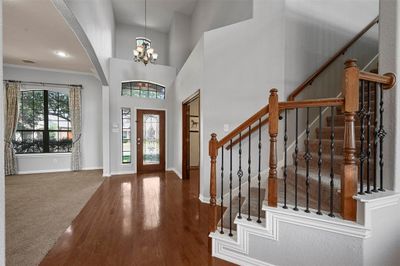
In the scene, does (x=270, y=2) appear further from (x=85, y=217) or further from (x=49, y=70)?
(x=49, y=70)

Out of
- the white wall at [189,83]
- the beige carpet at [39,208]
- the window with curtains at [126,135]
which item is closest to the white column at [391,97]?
the white wall at [189,83]

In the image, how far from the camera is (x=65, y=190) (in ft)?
14.0

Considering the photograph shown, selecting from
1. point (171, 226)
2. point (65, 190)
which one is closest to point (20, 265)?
point (171, 226)

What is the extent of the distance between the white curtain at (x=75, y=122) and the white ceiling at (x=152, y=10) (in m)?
2.86

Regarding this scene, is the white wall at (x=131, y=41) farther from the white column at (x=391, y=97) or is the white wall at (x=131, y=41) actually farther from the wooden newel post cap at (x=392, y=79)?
the wooden newel post cap at (x=392, y=79)

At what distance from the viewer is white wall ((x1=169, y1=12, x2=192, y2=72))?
6609 mm

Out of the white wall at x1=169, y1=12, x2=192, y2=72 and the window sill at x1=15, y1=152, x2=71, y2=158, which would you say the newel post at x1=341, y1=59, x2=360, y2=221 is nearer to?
the white wall at x1=169, y1=12, x2=192, y2=72

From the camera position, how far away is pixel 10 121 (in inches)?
216

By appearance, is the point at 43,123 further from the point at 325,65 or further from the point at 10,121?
the point at 325,65

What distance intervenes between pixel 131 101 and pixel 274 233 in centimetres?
547

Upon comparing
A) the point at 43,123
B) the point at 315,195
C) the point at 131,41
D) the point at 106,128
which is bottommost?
the point at 315,195

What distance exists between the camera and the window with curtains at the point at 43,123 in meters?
5.86

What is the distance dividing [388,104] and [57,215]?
4345mm

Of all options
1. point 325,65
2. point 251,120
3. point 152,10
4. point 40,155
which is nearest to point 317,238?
point 251,120
